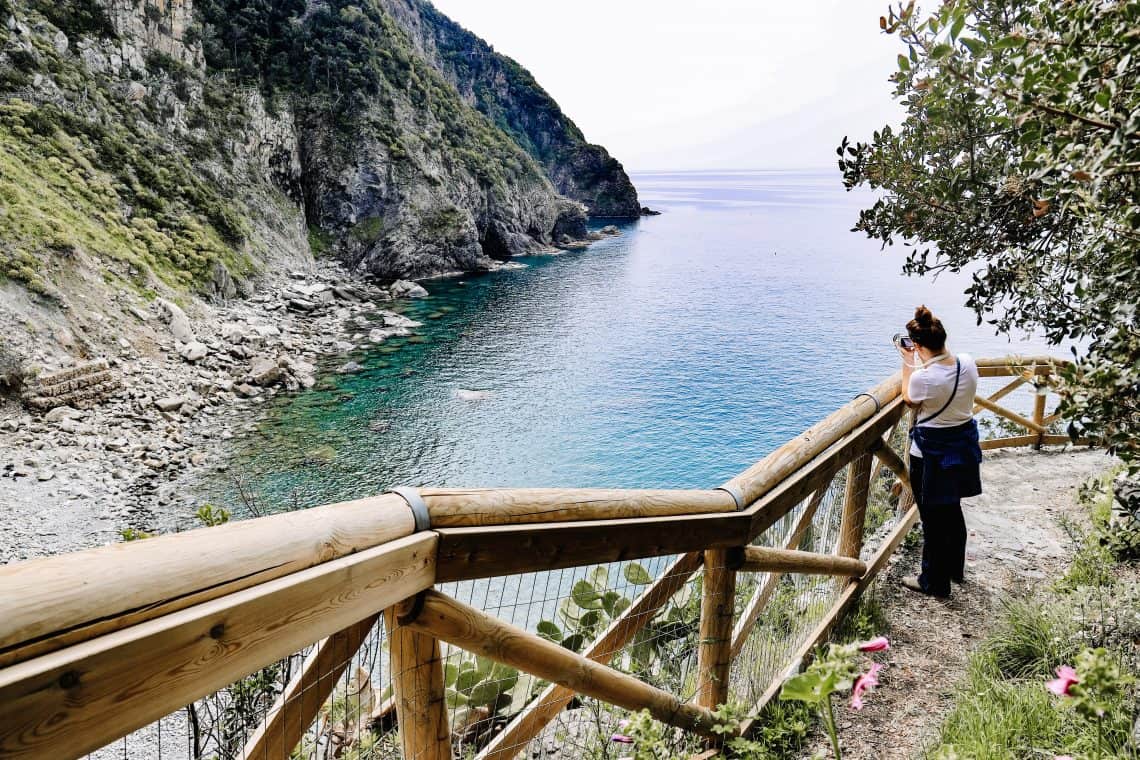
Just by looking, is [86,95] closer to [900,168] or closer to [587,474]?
[587,474]

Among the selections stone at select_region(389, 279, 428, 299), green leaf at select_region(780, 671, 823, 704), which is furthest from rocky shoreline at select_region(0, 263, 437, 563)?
green leaf at select_region(780, 671, 823, 704)

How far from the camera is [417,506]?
5.37ft

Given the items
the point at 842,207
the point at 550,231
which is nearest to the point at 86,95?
the point at 550,231

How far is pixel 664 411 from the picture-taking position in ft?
86.5

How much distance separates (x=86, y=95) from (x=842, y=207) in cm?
13375

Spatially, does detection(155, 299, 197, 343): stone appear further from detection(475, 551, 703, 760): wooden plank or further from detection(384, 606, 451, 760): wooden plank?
detection(384, 606, 451, 760): wooden plank

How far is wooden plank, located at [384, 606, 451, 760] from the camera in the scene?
1717 millimetres

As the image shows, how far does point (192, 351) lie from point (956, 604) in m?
25.4

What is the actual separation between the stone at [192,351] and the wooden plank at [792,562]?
24874mm

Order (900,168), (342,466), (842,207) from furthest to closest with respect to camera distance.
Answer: (842,207) → (342,466) → (900,168)

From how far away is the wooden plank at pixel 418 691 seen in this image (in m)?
1.72

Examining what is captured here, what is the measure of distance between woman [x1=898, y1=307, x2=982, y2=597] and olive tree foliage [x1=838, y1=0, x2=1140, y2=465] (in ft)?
2.17

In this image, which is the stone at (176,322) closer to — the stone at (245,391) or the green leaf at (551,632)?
the stone at (245,391)

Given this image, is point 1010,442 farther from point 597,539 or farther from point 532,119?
point 532,119
